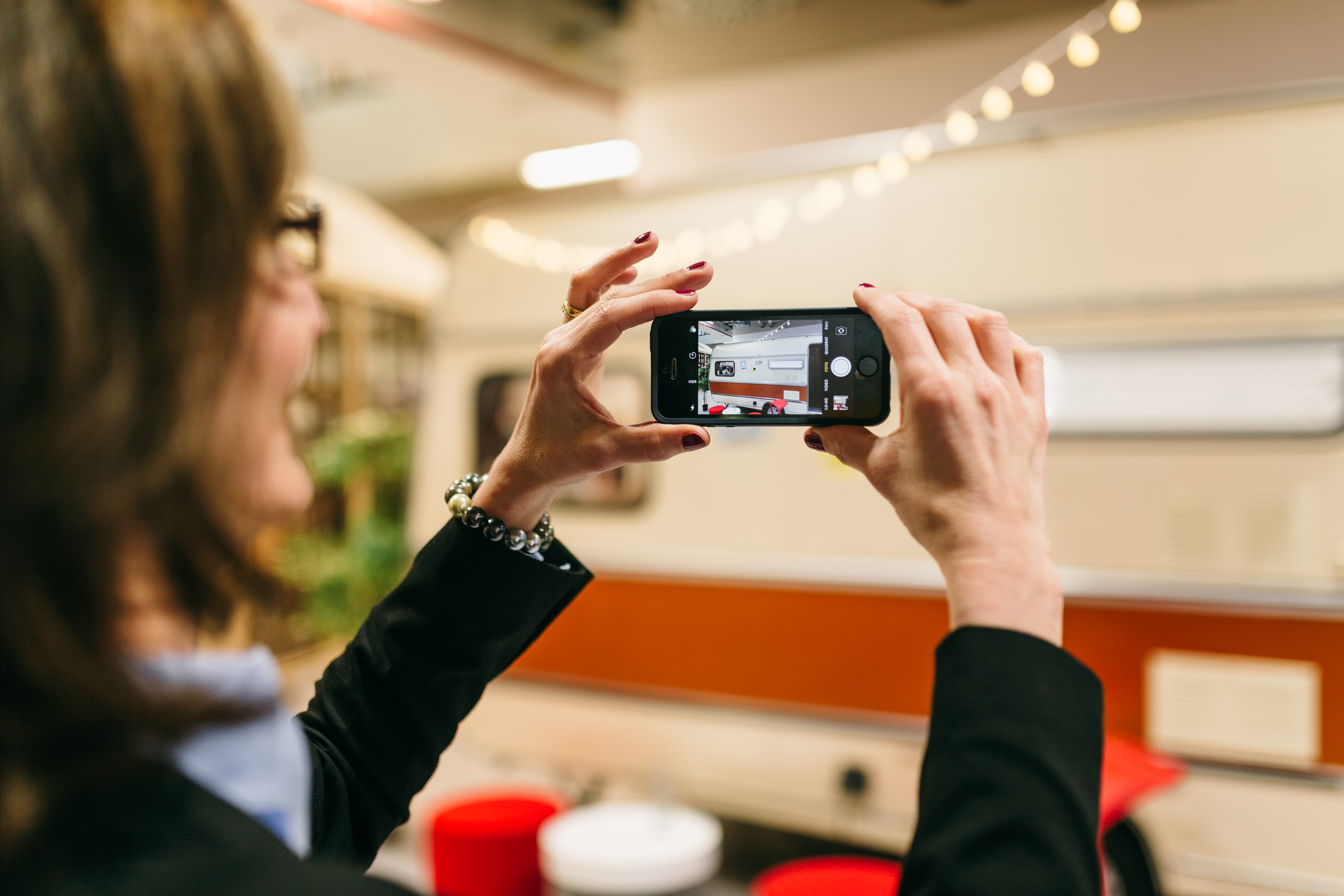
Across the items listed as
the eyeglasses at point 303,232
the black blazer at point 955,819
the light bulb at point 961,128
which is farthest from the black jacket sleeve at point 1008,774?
the light bulb at point 961,128

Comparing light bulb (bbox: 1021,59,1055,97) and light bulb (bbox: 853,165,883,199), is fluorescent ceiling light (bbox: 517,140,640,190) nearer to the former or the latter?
light bulb (bbox: 853,165,883,199)

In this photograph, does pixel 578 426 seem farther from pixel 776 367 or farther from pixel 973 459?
pixel 973 459

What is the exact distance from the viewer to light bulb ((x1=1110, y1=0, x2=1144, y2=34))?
80cm

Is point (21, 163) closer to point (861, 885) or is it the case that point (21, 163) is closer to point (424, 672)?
point (424, 672)

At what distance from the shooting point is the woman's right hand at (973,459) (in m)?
0.51

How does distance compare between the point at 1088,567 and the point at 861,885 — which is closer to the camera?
the point at 861,885

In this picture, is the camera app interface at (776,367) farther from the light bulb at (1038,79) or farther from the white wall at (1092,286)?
the white wall at (1092,286)

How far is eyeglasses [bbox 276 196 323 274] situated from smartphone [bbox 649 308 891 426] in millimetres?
287

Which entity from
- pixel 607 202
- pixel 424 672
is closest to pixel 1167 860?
pixel 424 672

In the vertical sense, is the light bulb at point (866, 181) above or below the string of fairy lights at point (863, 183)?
above

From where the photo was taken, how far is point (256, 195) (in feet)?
1.53

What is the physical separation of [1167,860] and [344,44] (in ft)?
11.6

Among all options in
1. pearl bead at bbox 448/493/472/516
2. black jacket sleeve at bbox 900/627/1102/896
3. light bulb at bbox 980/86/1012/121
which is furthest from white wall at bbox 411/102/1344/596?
black jacket sleeve at bbox 900/627/1102/896

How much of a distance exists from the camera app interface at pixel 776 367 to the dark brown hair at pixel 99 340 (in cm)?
43
